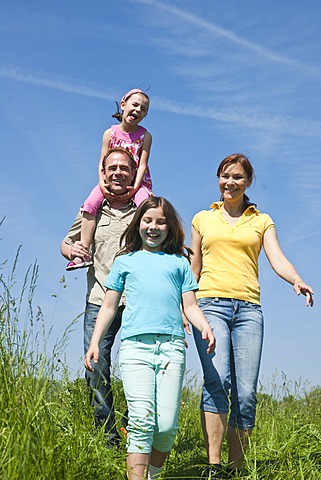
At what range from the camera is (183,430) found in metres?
6.55

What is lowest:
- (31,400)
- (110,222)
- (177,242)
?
(31,400)

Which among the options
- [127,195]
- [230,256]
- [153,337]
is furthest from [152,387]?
[127,195]

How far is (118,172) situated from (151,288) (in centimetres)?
124

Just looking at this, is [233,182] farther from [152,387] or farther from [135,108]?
[152,387]

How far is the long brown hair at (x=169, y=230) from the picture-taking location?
4676 millimetres

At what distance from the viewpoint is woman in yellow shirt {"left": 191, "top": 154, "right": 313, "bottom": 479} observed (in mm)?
4773

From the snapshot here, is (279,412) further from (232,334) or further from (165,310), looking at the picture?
(165,310)

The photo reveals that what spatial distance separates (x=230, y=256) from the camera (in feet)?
16.4

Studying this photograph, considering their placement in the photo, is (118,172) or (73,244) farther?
(73,244)

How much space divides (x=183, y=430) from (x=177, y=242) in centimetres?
254

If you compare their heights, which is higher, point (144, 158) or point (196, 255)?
point (144, 158)

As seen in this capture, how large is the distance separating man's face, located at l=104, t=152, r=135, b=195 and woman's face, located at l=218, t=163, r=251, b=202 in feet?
2.32

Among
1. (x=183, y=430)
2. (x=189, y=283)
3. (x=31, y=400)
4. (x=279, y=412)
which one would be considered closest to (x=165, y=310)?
(x=189, y=283)

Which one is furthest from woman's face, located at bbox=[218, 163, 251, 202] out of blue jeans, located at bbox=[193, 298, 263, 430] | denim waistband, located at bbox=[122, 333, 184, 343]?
denim waistband, located at bbox=[122, 333, 184, 343]
